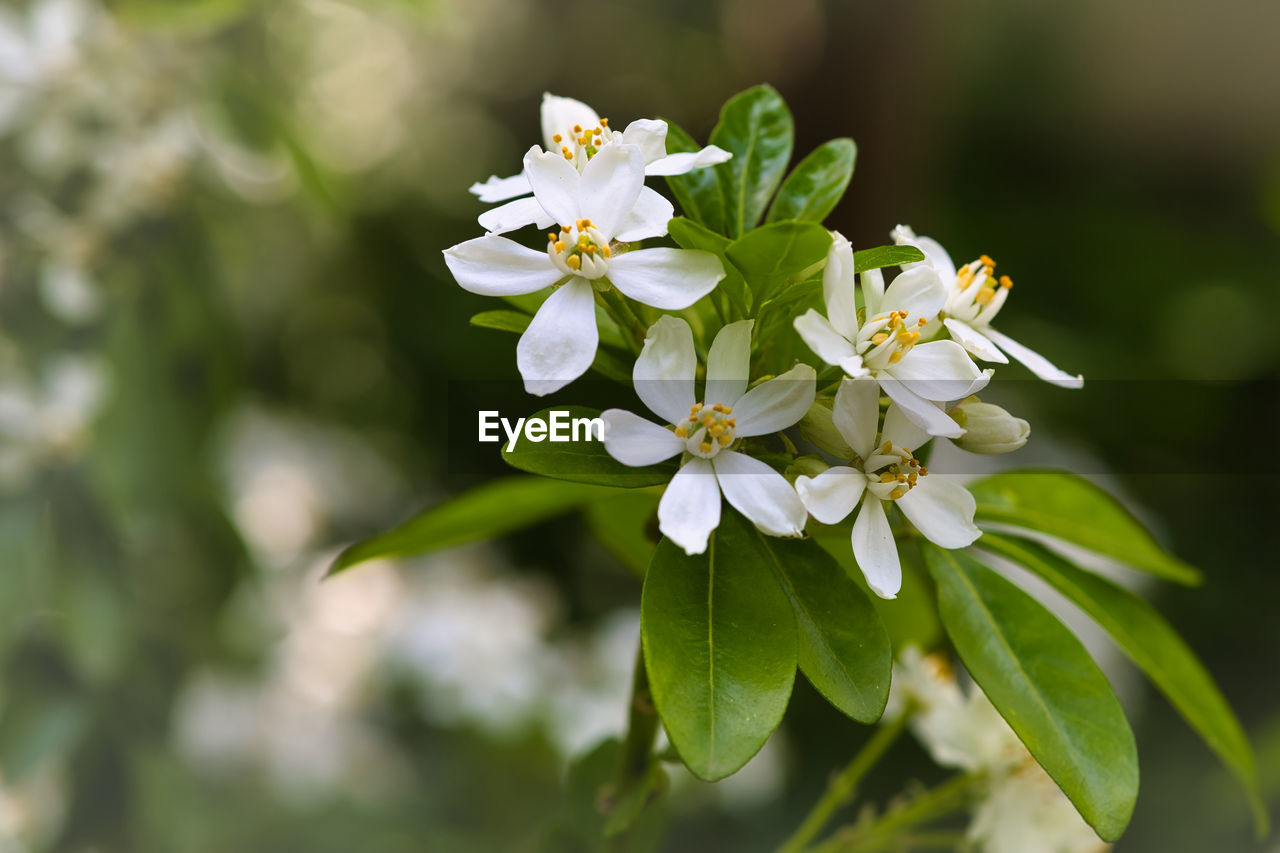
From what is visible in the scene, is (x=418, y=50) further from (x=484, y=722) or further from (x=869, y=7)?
(x=484, y=722)

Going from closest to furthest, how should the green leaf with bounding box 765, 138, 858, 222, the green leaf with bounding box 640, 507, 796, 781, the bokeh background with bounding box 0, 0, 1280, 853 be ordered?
the green leaf with bounding box 640, 507, 796, 781 < the green leaf with bounding box 765, 138, 858, 222 < the bokeh background with bounding box 0, 0, 1280, 853

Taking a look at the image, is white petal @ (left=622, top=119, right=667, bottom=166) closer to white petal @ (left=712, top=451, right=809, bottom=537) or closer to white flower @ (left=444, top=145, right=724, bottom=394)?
white flower @ (left=444, top=145, right=724, bottom=394)

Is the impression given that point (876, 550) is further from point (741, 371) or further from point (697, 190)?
point (697, 190)

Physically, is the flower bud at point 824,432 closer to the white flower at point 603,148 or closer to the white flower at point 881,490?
the white flower at point 881,490

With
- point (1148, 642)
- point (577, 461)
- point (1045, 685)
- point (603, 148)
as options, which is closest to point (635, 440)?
point (577, 461)

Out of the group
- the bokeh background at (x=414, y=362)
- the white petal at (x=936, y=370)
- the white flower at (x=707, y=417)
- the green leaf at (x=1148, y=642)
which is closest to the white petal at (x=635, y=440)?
the white flower at (x=707, y=417)

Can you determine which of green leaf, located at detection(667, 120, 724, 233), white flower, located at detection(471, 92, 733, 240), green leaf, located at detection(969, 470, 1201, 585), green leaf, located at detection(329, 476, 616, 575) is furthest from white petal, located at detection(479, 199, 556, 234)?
green leaf, located at detection(969, 470, 1201, 585)
